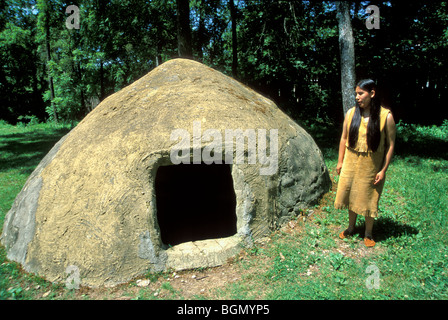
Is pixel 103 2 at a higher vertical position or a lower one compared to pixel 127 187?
higher

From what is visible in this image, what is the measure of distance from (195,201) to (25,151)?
911 centimetres

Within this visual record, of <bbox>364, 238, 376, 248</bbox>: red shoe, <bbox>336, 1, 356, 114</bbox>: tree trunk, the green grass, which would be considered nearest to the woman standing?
<bbox>364, 238, 376, 248</bbox>: red shoe

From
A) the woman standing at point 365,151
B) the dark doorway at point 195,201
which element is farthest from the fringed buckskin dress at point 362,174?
the dark doorway at point 195,201

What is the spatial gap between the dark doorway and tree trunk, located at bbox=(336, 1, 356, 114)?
372 centimetres

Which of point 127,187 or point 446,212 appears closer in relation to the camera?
point 127,187

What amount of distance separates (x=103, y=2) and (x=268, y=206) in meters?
11.4

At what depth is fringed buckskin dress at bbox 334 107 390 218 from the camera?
3691mm

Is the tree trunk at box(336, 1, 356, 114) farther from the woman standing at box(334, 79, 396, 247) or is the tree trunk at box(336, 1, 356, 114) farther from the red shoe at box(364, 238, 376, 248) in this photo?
the red shoe at box(364, 238, 376, 248)

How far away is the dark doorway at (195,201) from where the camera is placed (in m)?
5.52

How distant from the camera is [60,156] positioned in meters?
4.34

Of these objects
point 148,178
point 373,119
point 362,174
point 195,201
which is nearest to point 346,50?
point 373,119

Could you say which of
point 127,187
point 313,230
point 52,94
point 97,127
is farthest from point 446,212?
point 52,94

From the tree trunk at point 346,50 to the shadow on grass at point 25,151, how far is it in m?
9.27

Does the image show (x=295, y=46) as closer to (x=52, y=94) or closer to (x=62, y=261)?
(x=62, y=261)
